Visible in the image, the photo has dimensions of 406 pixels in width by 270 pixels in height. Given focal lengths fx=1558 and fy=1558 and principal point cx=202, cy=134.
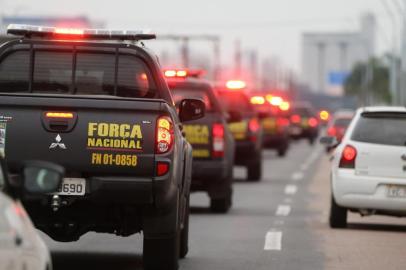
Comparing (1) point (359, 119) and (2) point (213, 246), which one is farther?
(1) point (359, 119)

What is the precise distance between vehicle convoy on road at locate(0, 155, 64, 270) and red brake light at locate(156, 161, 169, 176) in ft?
11.0

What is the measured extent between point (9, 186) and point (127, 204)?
371 centimetres

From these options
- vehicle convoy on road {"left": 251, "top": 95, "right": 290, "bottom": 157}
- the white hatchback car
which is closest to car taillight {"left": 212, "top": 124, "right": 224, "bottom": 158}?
the white hatchback car

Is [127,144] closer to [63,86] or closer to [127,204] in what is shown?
[127,204]

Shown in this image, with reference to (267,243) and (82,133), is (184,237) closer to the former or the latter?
(267,243)

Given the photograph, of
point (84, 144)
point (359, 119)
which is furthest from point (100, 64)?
point (359, 119)

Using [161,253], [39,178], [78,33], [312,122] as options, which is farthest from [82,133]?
[312,122]

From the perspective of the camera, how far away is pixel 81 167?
36.0 ft

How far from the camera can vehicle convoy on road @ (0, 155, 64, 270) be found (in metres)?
6.74

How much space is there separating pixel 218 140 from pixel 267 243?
191 inches

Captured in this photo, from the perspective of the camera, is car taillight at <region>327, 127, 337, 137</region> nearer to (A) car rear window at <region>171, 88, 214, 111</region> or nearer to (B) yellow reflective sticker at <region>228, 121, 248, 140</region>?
(B) yellow reflective sticker at <region>228, 121, 248, 140</region>

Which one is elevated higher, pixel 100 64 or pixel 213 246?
pixel 100 64

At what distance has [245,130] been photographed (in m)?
29.6

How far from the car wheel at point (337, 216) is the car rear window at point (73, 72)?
5720 millimetres
